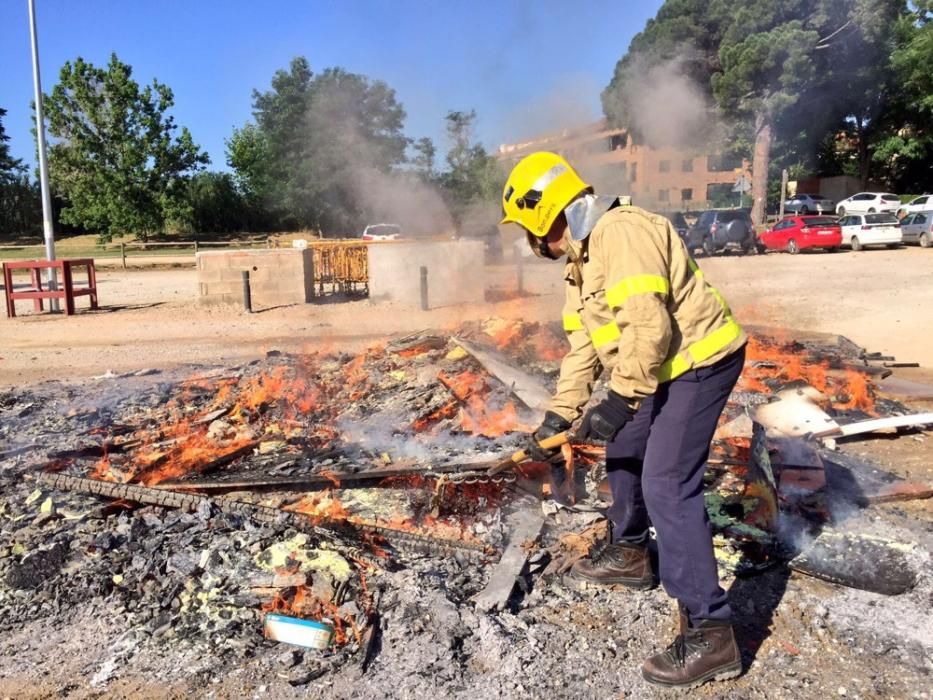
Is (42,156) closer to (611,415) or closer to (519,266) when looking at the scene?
(519,266)

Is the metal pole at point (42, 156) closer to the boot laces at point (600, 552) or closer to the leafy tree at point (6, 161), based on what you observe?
the boot laces at point (600, 552)

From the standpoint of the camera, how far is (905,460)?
16.5 feet

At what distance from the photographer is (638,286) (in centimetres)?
243

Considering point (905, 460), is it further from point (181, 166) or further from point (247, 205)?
point (247, 205)

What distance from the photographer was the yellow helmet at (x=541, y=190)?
2.81 m

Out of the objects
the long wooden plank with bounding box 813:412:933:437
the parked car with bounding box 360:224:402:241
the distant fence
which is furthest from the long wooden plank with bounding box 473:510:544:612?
the distant fence

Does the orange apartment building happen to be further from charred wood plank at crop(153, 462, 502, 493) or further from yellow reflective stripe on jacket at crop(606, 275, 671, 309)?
yellow reflective stripe on jacket at crop(606, 275, 671, 309)

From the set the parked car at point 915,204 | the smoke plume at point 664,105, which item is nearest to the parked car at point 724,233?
the smoke plume at point 664,105

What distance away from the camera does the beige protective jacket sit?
2.44 meters

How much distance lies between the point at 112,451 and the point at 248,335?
5745 millimetres

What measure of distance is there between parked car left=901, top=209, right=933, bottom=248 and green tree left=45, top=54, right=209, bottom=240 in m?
33.4

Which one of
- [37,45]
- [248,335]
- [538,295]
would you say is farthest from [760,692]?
[37,45]

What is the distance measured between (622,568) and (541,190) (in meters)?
1.78

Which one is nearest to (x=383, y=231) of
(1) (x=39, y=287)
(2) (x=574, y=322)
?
(1) (x=39, y=287)
